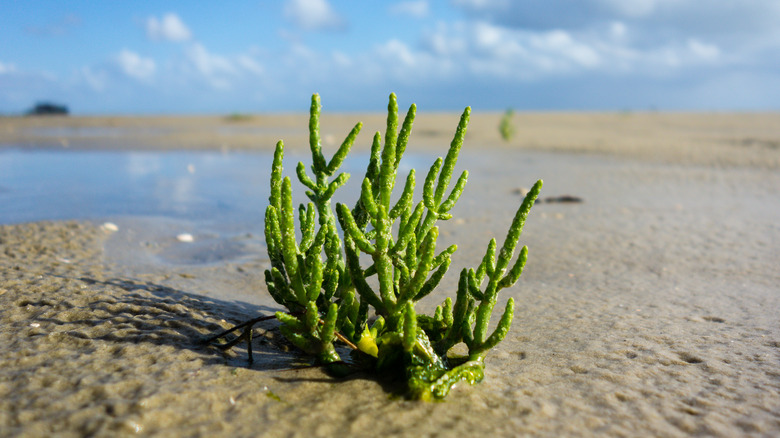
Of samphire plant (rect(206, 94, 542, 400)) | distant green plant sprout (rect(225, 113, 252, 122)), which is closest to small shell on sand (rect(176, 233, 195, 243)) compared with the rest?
samphire plant (rect(206, 94, 542, 400))

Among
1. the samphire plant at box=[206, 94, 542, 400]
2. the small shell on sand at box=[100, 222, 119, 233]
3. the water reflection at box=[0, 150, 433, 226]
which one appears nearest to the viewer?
the samphire plant at box=[206, 94, 542, 400]

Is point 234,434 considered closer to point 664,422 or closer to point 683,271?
point 664,422

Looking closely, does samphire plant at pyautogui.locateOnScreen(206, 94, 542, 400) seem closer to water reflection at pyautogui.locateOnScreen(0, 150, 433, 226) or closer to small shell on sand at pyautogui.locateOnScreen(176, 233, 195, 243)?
small shell on sand at pyautogui.locateOnScreen(176, 233, 195, 243)

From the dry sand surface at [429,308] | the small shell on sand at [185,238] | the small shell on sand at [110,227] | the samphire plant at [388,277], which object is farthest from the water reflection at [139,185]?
the samphire plant at [388,277]

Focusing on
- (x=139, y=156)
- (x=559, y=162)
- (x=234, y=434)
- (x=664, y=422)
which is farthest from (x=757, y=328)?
(x=139, y=156)

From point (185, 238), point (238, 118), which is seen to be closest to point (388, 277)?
point (185, 238)

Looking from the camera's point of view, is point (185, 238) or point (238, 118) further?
point (238, 118)

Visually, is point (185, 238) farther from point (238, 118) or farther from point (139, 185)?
point (238, 118)
